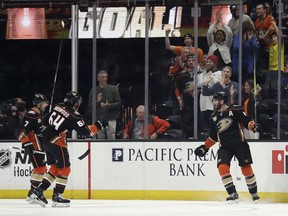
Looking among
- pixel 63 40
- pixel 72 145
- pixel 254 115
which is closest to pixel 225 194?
pixel 254 115

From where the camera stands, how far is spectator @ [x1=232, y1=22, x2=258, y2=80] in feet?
57.2

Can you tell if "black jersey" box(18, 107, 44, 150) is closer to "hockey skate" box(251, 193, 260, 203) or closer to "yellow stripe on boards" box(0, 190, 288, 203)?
"yellow stripe on boards" box(0, 190, 288, 203)

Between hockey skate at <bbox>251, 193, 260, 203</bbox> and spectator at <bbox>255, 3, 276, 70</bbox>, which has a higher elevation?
spectator at <bbox>255, 3, 276, 70</bbox>

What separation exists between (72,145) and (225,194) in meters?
2.32

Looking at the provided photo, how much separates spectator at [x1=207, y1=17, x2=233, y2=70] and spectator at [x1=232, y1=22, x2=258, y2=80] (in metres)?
0.10

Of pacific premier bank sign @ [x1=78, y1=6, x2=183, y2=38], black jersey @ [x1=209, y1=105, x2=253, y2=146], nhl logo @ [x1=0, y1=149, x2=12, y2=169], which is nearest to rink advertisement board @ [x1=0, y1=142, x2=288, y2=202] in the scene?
→ nhl logo @ [x1=0, y1=149, x2=12, y2=169]

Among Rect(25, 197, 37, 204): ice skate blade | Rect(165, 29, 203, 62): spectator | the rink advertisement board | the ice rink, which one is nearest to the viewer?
the ice rink

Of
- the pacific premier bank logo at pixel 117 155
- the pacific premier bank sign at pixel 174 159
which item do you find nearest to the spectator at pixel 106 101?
the pacific premier bank logo at pixel 117 155

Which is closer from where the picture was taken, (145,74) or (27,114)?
(27,114)

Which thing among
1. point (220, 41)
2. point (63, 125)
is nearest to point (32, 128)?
point (63, 125)

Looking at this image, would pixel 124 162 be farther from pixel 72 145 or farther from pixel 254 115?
pixel 254 115

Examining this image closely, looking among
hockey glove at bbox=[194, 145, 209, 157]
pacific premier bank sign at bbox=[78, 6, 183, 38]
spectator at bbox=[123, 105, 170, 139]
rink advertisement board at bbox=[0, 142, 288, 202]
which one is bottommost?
rink advertisement board at bbox=[0, 142, 288, 202]

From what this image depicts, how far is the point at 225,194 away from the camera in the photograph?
17047 millimetres

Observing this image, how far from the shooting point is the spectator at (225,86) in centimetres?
1736
